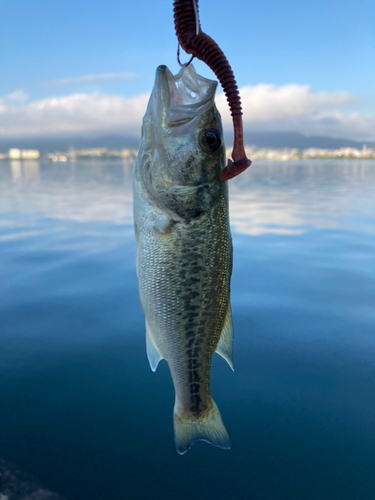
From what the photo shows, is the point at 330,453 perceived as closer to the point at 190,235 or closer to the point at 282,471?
the point at 282,471

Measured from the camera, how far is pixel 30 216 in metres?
15.2

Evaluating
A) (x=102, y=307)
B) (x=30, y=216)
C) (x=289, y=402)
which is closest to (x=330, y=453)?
(x=289, y=402)

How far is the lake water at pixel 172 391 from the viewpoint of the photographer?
3.28 meters

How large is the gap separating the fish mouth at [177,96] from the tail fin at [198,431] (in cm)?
182

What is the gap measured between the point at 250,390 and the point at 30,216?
13328 mm

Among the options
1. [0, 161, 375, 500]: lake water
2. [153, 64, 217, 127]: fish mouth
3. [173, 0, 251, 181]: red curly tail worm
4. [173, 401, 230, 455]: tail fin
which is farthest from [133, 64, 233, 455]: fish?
[0, 161, 375, 500]: lake water

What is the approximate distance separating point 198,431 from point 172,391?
80.2 inches

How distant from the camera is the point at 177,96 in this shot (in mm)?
2178

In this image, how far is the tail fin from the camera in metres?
2.34

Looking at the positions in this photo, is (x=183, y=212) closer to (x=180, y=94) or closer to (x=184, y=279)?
(x=184, y=279)

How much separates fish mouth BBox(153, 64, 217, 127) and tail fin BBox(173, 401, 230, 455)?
182cm

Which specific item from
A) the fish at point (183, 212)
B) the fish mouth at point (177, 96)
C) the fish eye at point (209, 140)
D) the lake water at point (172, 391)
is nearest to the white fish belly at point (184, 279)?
the fish at point (183, 212)

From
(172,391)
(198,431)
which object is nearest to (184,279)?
(198,431)

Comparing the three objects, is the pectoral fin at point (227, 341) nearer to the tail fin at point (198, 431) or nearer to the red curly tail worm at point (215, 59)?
the tail fin at point (198, 431)
